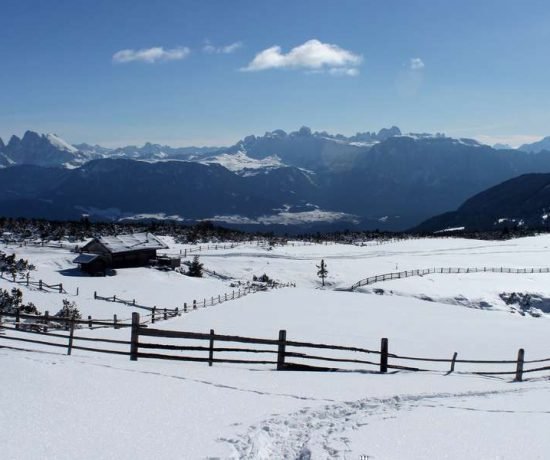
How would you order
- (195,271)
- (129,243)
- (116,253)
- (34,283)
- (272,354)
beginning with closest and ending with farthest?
1. (272,354)
2. (34,283)
3. (116,253)
4. (195,271)
5. (129,243)

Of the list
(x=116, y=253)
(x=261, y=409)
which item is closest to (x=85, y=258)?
(x=116, y=253)

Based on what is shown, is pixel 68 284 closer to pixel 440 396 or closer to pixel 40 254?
pixel 40 254

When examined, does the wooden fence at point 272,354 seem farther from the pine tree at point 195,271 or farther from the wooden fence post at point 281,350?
the pine tree at point 195,271

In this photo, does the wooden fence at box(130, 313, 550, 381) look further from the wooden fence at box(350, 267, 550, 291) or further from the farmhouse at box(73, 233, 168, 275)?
the wooden fence at box(350, 267, 550, 291)

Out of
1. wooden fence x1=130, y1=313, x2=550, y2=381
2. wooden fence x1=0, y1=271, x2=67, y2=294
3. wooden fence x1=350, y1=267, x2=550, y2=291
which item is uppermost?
wooden fence x1=130, y1=313, x2=550, y2=381

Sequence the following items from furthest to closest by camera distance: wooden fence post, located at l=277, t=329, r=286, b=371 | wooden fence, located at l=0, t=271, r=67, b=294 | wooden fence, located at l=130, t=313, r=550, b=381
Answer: wooden fence, located at l=0, t=271, r=67, b=294
wooden fence post, located at l=277, t=329, r=286, b=371
wooden fence, located at l=130, t=313, r=550, b=381

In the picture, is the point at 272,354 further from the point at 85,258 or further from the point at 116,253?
the point at 116,253

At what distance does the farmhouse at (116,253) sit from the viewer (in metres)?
59.6

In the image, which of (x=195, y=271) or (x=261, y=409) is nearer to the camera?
(x=261, y=409)

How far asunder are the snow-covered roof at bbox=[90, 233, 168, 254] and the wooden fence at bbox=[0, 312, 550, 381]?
134 ft

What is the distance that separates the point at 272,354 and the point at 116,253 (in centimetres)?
4595

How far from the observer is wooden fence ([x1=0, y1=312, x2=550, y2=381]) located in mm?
14875

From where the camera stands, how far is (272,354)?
845 inches

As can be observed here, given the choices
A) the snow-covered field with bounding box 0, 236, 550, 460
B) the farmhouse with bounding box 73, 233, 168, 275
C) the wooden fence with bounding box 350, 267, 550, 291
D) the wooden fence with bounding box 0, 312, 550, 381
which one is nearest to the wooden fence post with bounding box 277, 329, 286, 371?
the wooden fence with bounding box 0, 312, 550, 381
